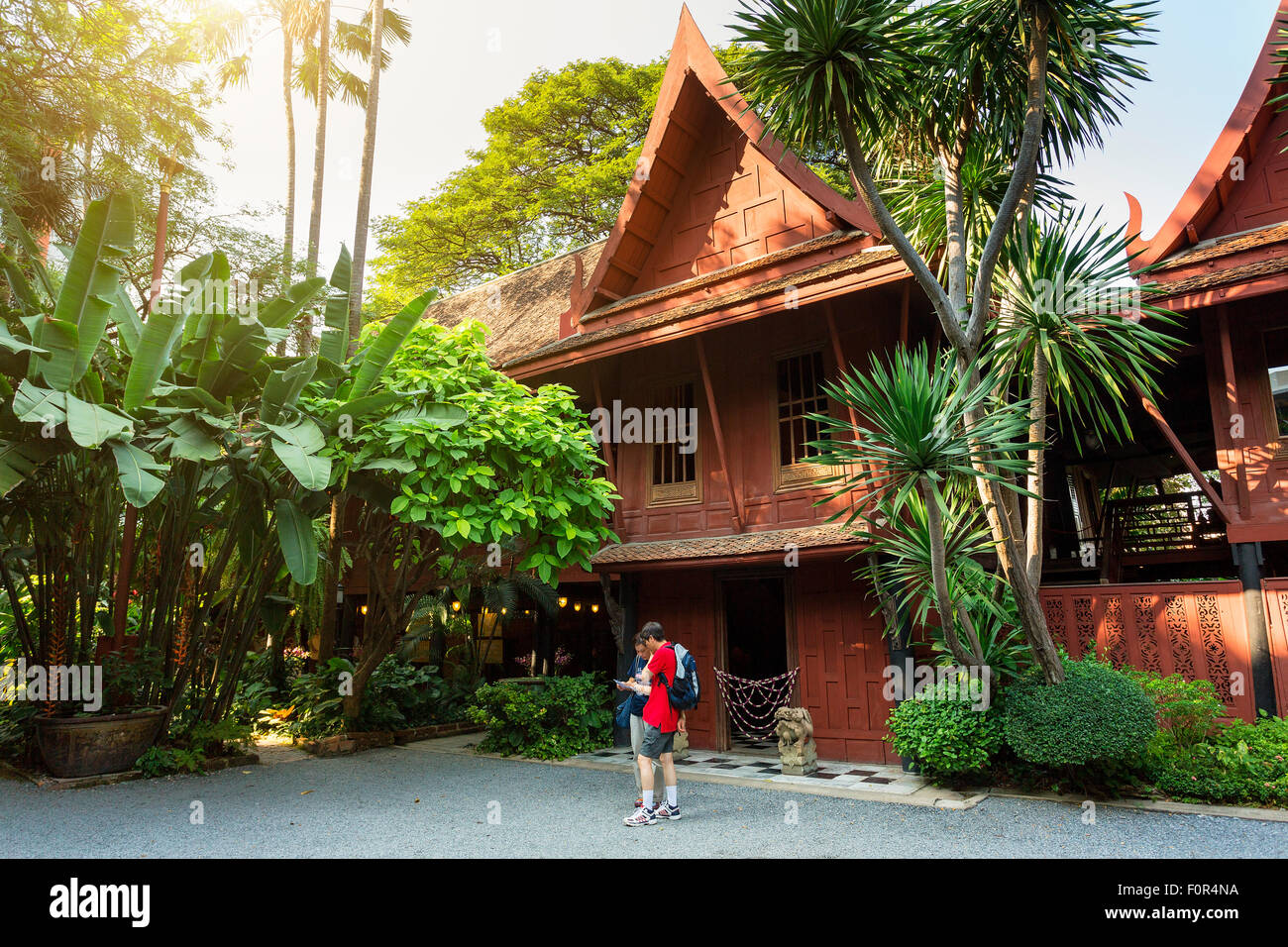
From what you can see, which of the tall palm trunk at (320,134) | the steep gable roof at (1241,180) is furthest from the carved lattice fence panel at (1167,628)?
the tall palm trunk at (320,134)

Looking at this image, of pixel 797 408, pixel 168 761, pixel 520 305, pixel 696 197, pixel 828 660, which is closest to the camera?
pixel 168 761

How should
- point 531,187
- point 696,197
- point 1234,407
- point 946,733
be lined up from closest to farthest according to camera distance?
1. point 946,733
2. point 1234,407
3. point 696,197
4. point 531,187

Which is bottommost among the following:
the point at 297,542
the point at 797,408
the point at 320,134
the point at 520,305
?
the point at 297,542

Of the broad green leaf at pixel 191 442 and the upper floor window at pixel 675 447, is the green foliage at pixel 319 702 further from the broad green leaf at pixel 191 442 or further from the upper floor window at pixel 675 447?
the upper floor window at pixel 675 447

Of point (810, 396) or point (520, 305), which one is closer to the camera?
point (810, 396)

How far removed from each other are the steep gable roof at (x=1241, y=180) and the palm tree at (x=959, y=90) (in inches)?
83.2

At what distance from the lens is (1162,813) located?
6.84m

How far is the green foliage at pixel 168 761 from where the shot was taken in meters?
9.27

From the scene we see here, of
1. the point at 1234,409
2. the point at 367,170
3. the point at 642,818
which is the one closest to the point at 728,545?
the point at 642,818

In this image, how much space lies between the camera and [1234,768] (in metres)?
7.09

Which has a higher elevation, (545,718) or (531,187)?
(531,187)

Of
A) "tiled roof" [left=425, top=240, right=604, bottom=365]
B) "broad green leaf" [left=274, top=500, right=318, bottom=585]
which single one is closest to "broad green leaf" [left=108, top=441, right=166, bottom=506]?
"broad green leaf" [left=274, top=500, right=318, bottom=585]

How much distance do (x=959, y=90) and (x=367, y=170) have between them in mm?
12077

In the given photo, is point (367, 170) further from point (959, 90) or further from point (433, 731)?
point (959, 90)
